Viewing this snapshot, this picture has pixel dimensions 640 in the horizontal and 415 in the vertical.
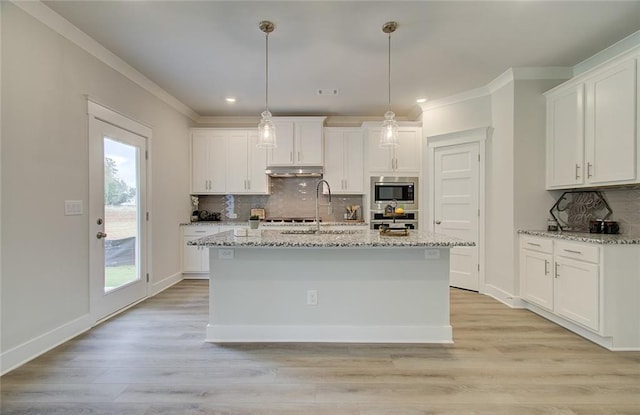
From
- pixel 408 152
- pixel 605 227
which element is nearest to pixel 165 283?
pixel 408 152

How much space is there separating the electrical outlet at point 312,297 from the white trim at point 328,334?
0.21m

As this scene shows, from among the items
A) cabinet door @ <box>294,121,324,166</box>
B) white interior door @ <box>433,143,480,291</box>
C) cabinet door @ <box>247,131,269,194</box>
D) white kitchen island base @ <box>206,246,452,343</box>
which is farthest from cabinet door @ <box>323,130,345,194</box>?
white kitchen island base @ <box>206,246,452,343</box>

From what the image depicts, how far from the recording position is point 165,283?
420 centimetres

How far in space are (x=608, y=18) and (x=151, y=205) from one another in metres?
5.13

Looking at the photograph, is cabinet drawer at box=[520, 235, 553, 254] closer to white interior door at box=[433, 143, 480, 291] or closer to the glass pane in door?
white interior door at box=[433, 143, 480, 291]

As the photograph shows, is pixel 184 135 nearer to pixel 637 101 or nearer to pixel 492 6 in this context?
pixel 492 6

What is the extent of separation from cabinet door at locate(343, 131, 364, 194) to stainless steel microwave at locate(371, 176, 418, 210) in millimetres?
359

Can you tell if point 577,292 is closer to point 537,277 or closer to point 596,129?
point 537,277

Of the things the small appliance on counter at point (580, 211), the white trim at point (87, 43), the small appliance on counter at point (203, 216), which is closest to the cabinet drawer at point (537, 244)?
the small appliance on counter at point (580, 211)

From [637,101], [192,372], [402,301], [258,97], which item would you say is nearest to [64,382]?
[192,372]

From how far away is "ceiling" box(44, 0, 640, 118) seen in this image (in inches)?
92.4

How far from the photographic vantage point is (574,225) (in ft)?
11.0

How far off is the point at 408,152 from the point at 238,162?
282 centimetres

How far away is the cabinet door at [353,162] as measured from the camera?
488cm
